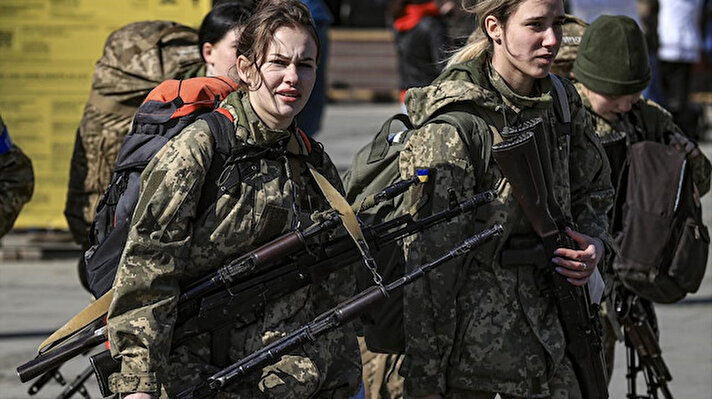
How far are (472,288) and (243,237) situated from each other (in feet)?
2.56

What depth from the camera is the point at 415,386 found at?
3.56m

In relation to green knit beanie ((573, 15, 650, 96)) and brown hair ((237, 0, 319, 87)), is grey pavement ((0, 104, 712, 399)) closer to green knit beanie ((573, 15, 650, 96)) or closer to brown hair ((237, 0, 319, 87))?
green knit beanie ((573, 15, 650, 96))

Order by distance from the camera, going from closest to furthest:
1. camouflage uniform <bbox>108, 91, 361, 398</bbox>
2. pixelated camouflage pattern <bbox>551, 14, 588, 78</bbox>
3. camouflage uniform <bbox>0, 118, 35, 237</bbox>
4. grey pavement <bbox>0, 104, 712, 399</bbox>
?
1. camouflage uniform <bbox>108, 91, 361, 398</bbox>
2. camouflage uniform <bbox>0, 118, 35, 237</bbox>
3. pixelated camouflage pattern <bbox>551, 14, 588, 78</bbox>
4. grey pavement <bbox>0, 104, 712, 399</bbox>

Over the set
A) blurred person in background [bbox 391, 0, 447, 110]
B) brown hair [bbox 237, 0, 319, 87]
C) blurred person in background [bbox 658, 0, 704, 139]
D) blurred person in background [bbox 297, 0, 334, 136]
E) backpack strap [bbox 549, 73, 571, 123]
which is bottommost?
blurred person in background [bbox 658, 0, 704, 139]

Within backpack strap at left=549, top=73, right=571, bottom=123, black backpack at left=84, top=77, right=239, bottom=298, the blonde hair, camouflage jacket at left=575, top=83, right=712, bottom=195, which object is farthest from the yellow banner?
backpack strap at left=549, top=73, right=571, bottom=123


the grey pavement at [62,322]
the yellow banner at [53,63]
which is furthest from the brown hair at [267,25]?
the yellow banner at [53,63]

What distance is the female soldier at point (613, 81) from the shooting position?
190 inches

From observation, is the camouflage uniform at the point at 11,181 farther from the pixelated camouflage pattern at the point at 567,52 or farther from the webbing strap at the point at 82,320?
the pixelated camouflage pattern at the point at 567,52

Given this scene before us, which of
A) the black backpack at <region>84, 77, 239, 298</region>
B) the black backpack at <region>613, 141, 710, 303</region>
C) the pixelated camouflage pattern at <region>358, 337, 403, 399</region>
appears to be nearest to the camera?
the black backpack at <region>84, 77, 239, 298</region>

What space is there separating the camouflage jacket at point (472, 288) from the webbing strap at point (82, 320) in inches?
33.9

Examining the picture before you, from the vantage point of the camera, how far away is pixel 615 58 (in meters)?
4.85

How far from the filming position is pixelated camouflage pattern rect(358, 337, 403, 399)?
4.51 meters

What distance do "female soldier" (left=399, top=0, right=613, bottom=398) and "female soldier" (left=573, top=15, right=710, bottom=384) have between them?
1.12 metres

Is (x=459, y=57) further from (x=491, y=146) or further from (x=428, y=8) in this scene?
(x=428, y=8)
